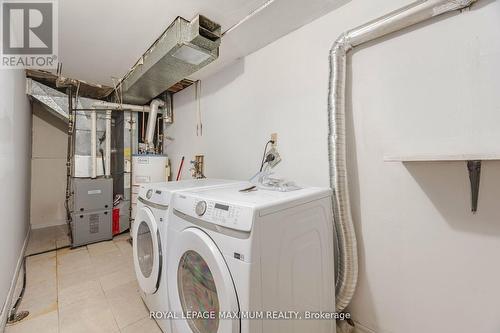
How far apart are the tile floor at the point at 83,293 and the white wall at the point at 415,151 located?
1.60 m

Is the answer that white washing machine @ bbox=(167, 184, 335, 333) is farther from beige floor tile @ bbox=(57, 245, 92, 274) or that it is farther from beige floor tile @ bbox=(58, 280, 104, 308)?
beige floor tile @ bbox=(57, 245, 92, 274)

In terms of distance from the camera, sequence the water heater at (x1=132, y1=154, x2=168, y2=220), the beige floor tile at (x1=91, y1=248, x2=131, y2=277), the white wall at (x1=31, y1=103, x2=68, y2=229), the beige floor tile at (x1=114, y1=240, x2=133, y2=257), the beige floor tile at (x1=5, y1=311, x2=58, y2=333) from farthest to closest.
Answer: the white wall at (x1=31, y1=103, x2=68, y2=229)
the water heater at (x1=132, y1=154, x2=168, y2=220)
the beige floor tile at (x1=114, y1=240, x2=133, y2=257)
the beige floor tile at (x1=91, y1=248, x2=131, y2=277)
the beige floor tile at (x1=5, y1=311, x2=58, y2=333)

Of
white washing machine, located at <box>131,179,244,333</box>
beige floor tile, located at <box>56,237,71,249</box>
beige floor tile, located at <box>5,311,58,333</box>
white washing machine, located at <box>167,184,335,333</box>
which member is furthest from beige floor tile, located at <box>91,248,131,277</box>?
white washing machine, located at <box>167,184,335,333</box>

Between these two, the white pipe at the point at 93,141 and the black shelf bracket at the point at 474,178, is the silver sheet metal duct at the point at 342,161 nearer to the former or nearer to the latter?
the black shelf bracket at the point at 474,178

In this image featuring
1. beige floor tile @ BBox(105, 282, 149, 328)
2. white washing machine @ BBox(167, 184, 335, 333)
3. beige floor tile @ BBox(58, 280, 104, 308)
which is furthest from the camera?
beige floor tile @ BBox(58, 280, 104, 308)

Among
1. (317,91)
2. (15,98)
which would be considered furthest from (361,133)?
(15,98)

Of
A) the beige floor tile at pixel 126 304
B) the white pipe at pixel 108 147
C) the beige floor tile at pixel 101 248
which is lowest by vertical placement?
the beige floor tile at pixel 126 304

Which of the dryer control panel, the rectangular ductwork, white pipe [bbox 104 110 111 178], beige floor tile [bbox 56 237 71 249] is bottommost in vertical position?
beige floor tile [bbox 56 237 71 249]

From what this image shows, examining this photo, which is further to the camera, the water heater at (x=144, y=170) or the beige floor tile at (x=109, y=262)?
the water heater at (x=144, y=170)

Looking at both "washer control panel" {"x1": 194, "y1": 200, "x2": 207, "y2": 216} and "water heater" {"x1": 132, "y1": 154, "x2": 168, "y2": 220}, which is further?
"water heater" {"x1": 132, "y1": 154, "x2": 168, "y2": 220}

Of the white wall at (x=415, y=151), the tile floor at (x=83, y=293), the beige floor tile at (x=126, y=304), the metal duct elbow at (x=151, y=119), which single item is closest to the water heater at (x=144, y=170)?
the metal duct elbow at (x=151, y=119)

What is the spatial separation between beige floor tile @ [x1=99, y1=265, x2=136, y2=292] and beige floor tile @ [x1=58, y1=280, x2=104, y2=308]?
0.17 feet

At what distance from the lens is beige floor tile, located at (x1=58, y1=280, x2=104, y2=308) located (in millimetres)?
1761

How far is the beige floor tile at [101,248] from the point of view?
267 centimetres
